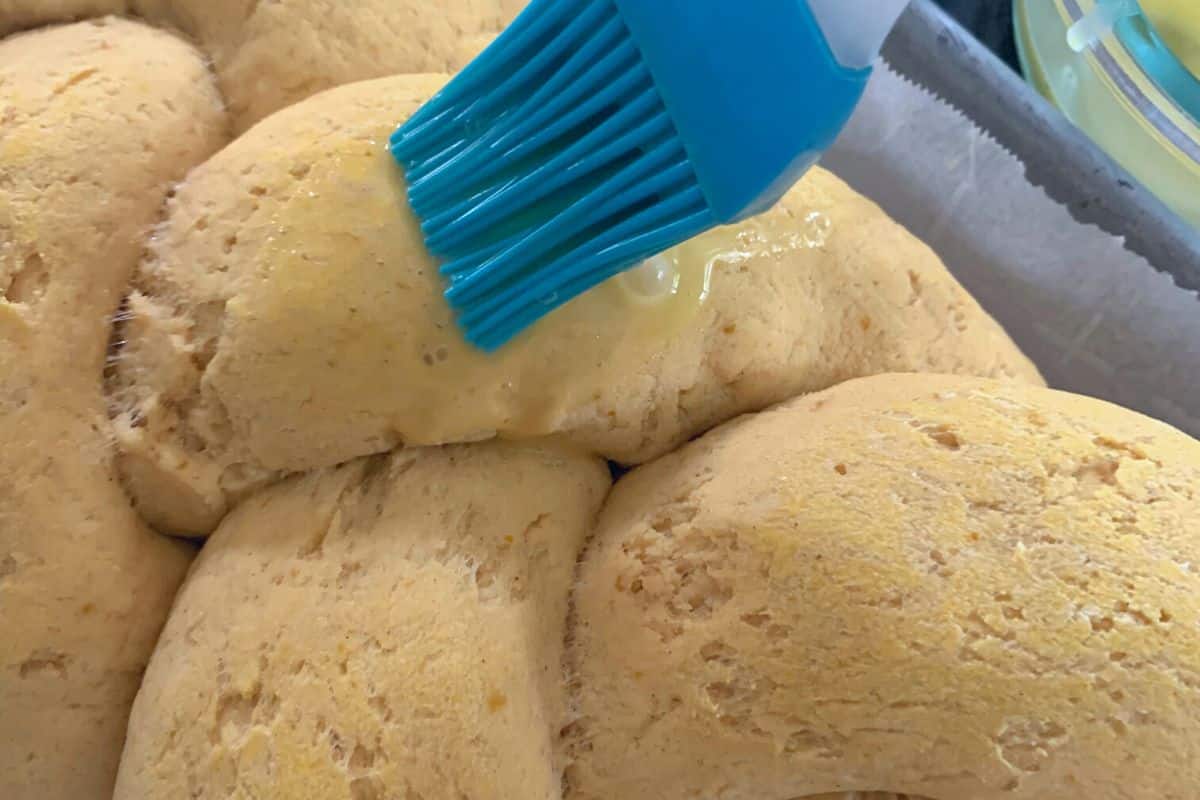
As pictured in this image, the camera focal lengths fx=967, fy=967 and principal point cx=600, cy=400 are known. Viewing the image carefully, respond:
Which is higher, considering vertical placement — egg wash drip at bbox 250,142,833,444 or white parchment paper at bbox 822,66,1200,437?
white parchment paper at bbox 822,66,1200,437

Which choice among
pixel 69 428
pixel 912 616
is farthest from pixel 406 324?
pixel 912 616

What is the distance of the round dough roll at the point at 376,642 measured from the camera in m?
0.71

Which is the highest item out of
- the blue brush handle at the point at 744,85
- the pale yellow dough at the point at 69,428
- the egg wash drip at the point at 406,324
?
the blue brush handle at the point at 744,85

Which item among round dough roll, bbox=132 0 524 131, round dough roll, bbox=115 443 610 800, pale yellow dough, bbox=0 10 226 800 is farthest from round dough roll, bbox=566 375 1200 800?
round dough roll, bbox=132 0 524 131

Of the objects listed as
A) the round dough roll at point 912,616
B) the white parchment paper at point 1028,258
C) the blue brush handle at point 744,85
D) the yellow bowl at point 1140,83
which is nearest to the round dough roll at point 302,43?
the blue brush handle at point 744,85

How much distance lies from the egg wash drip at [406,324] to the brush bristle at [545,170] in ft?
0.07

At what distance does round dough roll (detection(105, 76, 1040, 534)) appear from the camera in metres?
0.76

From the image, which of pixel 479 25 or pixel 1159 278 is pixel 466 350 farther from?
pixel 1159 278

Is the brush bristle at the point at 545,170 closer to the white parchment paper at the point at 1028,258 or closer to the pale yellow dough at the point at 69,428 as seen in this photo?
the pale yellow dough at the point at 69,428

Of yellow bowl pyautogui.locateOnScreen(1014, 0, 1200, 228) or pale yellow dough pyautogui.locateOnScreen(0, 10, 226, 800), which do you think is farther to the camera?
yellow bowl pyautogui.locateOnScreen(1014, 0, 1200, 228)

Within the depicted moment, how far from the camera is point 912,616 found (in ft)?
2.22

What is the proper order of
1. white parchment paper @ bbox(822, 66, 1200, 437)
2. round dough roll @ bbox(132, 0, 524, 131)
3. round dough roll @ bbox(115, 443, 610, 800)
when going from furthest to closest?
white parchment paper @ bbox(822, 66, 1200, 437)
round dough roll @ bbox(132, 0, 524, 131)
round dough roll @ bbox(115, 443, 610, 800)

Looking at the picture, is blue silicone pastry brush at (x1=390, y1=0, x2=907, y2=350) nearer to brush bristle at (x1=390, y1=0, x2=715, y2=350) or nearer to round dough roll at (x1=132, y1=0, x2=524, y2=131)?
brush bristle at (x1=390, y1=0, x2=715, y2=350)

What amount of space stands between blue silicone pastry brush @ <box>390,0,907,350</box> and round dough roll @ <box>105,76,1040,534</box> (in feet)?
0.13
